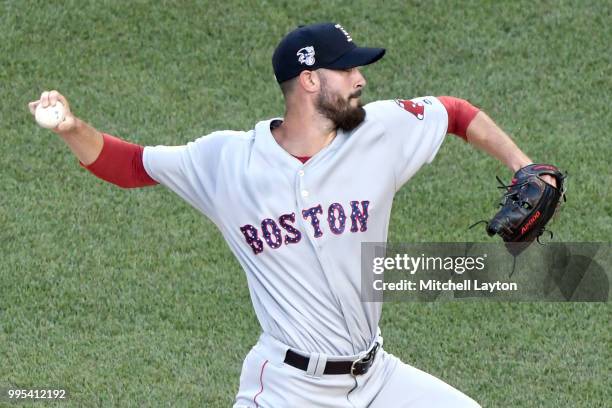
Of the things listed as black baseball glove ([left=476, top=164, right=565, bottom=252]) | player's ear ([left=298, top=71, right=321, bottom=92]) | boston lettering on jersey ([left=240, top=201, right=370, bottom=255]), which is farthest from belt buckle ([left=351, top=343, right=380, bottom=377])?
player's ear ([left=298, top=71, right=321, bottom=92])

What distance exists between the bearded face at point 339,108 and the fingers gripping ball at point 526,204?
686 mm

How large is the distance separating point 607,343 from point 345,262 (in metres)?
2.74

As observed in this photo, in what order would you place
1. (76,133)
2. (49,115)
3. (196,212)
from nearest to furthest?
1. (49,115)
2. (76,133)
3. (196,212)

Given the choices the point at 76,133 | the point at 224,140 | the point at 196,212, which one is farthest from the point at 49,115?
the point at 196,212

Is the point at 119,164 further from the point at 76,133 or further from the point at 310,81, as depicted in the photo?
the point at 310,81

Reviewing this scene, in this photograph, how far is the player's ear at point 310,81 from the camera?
555 centimetres

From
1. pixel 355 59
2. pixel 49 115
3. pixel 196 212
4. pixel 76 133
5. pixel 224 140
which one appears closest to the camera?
pixel 49 115

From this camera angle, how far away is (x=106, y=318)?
26.2ft

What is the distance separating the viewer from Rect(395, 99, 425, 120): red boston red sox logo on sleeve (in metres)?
5.72

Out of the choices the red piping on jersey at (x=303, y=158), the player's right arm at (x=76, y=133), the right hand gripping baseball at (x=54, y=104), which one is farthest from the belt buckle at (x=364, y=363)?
the right hand gripping baseball at (x=54, y=104)

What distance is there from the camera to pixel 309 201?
5484mm

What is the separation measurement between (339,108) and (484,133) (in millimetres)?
631

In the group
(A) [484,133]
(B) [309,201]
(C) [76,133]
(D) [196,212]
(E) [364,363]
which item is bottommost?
(D) [196,212]

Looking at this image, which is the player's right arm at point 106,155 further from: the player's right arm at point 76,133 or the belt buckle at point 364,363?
the belt buckle at point 364,363
